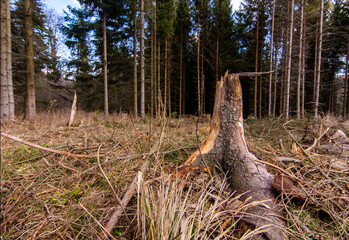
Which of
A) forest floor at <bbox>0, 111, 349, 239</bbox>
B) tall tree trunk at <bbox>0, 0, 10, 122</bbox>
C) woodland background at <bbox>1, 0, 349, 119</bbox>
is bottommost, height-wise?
forest floor at <bbox>0, 111, 349, 239</bbox>

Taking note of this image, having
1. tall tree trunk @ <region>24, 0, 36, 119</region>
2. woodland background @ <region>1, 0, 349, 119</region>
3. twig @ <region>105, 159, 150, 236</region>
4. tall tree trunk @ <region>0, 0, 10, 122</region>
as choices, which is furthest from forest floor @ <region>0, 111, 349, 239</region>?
woodland background @ <region>1, 0, 349, 119</region>

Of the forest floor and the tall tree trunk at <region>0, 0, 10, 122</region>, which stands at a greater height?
the tall tree trunk at <region>0, 0, 10, 122</region>

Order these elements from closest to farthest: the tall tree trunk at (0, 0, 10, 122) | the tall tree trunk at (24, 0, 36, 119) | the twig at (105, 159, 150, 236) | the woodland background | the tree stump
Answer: the twig at (105, 159, 150, 236)
the tree stump
the tall tree trunk at (0, 0, 10, 122)
the tall tree trunk at (24, 0, 36, 119)
the woodland background

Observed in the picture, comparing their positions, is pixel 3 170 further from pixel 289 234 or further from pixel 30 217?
pixel 289 234

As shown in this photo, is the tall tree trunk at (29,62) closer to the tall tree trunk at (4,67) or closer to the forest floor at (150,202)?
the tall tree trunk at (4,67)

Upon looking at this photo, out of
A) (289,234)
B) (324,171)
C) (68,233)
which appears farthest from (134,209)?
(324,171)

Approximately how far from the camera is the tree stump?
5.01ft

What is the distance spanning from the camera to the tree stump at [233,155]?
1.53 metres

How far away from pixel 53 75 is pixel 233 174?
59.8ft

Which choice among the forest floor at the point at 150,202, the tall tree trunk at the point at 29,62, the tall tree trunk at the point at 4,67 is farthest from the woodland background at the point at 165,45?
the forest floor at the point at 150,202

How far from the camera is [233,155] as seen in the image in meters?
1.77

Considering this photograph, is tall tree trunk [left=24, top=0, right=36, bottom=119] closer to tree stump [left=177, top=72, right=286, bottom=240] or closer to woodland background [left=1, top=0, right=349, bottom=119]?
woodland background [left=1, top=0, right=349, bottom=119]

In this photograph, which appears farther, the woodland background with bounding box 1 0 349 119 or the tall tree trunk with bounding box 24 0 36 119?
the woodland background with bounding box 1 0 349 119

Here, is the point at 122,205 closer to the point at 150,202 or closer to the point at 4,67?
the point at 150,202
